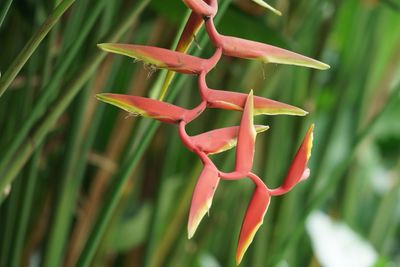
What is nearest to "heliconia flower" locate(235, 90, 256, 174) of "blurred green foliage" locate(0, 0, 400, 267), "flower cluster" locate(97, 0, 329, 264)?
"flower cluster" locate(97, 0, 329, 264)

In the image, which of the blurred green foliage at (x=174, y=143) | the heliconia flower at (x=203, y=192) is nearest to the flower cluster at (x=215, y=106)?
the heliconia flower at (x=203, y=192)

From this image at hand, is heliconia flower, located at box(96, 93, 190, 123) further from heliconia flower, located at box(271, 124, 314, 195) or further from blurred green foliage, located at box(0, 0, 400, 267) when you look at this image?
blurred green foliage, located at box(0, 0, 400, 267)

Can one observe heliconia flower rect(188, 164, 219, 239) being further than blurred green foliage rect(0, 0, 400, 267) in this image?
No

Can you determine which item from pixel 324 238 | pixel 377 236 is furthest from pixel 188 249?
pixel 377 236

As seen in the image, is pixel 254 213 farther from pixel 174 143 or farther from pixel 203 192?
pixel 174 143

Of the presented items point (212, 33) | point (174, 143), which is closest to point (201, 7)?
point (212, 33)

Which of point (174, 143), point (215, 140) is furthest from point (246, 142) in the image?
point (174, 143)

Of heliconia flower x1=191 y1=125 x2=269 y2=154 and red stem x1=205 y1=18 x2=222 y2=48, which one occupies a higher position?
red stem x1=205 y1=18 x2=222 y2=48

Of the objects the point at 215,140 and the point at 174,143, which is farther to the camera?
the point at 174,143
